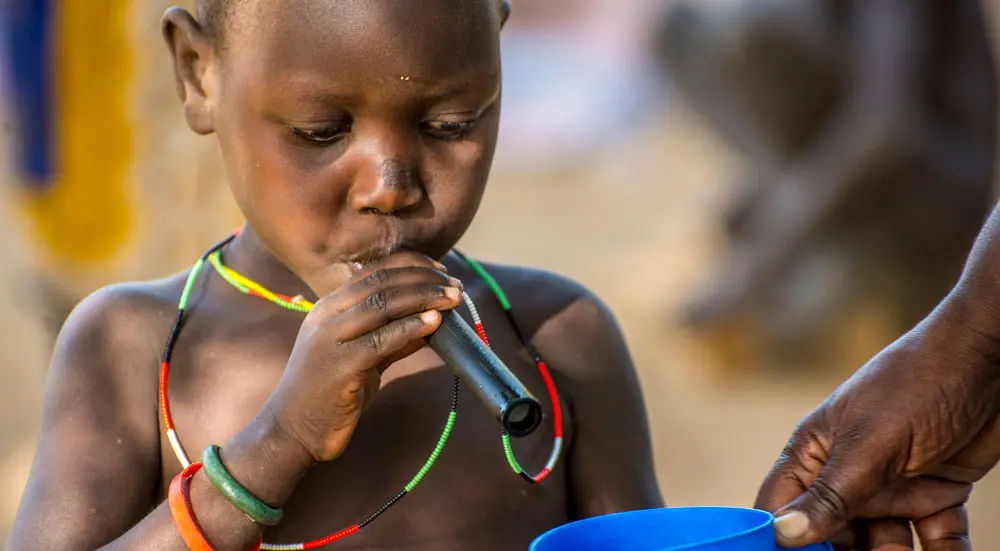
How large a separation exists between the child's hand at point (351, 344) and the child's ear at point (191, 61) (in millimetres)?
344

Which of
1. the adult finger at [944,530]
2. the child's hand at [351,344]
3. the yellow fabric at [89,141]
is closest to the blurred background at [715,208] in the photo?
the yellow fabric at [89,141]

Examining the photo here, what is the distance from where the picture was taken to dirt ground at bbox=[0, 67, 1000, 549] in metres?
4.20

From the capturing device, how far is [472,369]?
1297 millimetres

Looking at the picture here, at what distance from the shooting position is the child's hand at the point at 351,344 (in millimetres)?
1375

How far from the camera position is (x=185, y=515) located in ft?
4.73

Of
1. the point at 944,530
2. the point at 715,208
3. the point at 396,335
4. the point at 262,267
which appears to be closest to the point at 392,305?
the point at 396,335

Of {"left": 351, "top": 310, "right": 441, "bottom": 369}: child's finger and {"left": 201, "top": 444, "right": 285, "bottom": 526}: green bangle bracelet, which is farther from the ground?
{"left": 351, "top": 310, "right": 441, "bottom": 369}: child's finger

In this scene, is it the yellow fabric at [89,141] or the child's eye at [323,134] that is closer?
the child's eye at [323,134]

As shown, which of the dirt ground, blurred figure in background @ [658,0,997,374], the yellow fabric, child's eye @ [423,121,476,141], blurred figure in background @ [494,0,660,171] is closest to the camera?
child's eye @ [423,121,476,141]

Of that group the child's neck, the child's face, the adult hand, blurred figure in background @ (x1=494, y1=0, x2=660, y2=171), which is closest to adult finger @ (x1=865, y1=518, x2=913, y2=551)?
the adult hand

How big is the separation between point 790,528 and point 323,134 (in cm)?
65

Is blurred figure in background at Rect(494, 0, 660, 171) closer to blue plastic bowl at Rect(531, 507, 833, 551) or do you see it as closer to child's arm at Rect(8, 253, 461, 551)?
child's arm at Rect(8, 253, 461, 551)

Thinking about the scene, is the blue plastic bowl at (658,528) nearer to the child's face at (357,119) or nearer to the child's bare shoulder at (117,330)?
the child's face at (357,119)

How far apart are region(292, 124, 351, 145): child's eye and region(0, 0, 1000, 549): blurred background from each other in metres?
2.00
